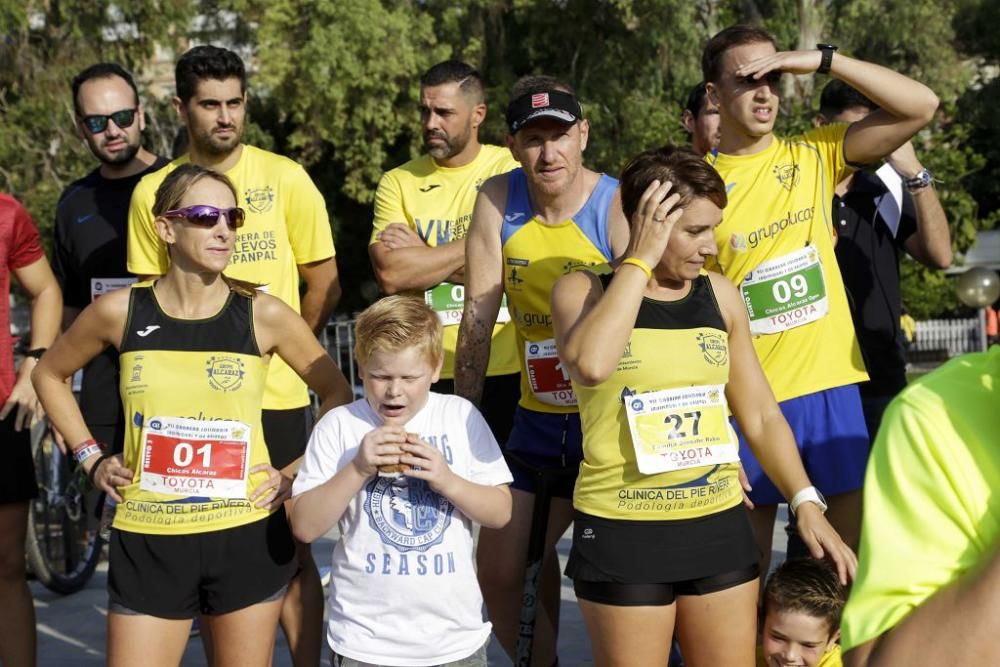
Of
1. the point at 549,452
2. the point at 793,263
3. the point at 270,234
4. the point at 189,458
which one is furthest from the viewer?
the point at 270,234

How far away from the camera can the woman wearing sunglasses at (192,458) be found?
3.62m

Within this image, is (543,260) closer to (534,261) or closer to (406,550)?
(534,261)

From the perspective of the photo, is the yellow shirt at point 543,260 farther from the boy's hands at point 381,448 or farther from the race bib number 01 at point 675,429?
the boy's hands at point 381,448

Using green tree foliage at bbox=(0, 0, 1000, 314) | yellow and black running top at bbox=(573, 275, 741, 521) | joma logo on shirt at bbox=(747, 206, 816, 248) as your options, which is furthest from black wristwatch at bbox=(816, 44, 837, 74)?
green tree foliage at bbox=(0, 0, 1000, 314)

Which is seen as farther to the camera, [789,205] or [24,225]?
[24,225]

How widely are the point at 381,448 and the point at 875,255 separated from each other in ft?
8.19

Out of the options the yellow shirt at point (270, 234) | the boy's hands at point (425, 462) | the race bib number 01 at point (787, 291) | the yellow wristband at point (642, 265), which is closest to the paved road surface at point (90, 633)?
the yellow shirt at point (270, 234)

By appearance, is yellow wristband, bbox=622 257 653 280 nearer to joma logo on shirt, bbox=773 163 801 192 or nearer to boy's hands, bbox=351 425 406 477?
boy's hands, bbox=351 425 406 477

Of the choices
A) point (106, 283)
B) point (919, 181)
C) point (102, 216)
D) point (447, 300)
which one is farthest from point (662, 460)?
point (102, 216)

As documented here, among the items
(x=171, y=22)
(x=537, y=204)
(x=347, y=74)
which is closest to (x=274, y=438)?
(x=537, y=204)

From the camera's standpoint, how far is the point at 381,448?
3271mm

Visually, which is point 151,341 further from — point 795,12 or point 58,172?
point 795,12

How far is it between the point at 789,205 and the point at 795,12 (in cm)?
2266

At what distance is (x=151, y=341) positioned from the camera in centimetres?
371
